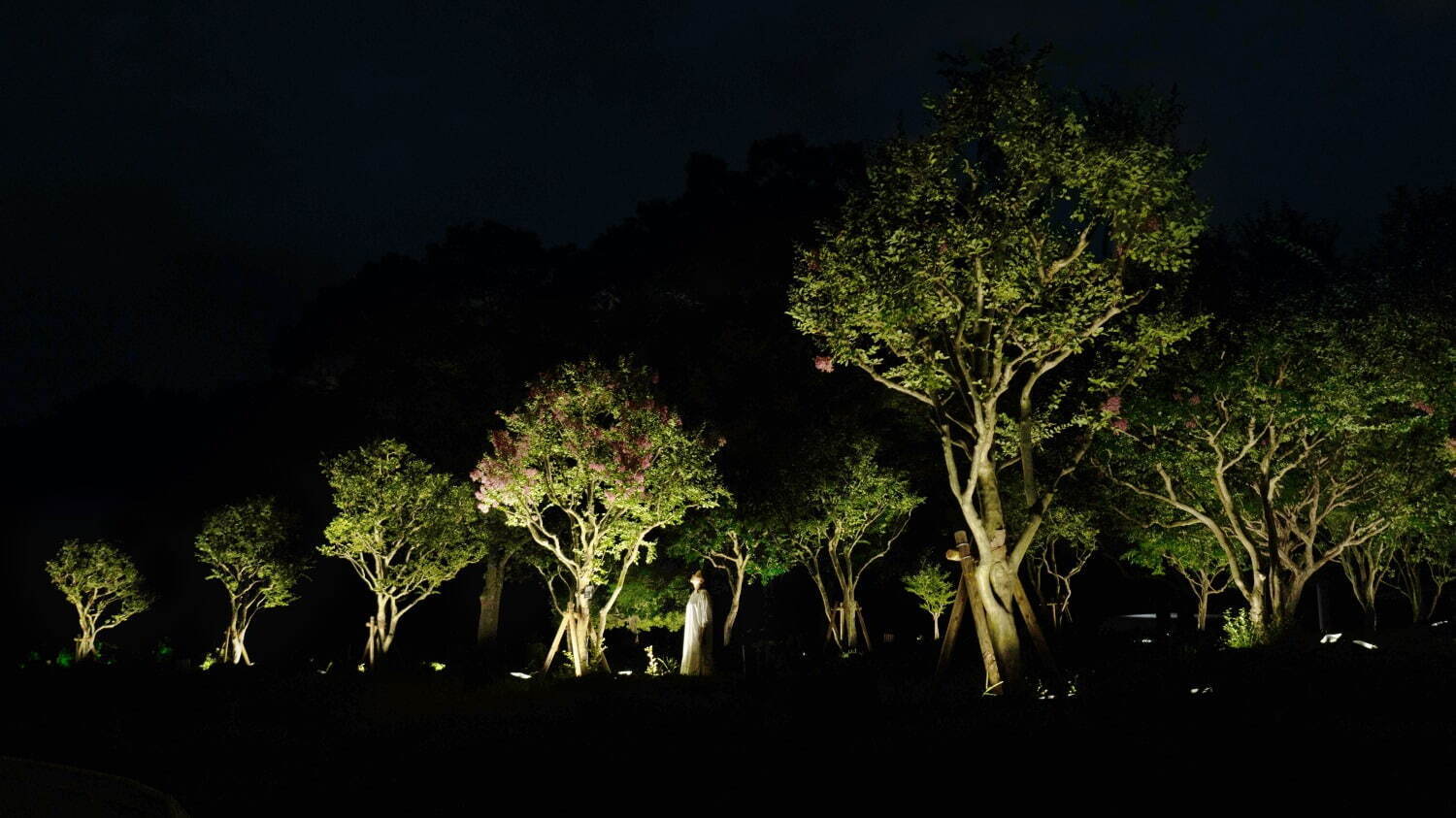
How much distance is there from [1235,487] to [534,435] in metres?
14.2

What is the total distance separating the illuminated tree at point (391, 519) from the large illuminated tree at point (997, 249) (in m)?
11.1

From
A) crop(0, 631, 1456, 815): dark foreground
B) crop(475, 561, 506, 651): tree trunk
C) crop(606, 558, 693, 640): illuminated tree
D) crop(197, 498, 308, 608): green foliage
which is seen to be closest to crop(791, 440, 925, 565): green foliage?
crop(606, 558, 693, 640): illuminated tree

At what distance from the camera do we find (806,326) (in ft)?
42.8

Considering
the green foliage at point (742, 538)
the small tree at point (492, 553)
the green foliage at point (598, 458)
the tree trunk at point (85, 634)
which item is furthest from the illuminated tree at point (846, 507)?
the tree trunk at point (85, 634)

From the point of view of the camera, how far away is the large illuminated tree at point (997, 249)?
1196 centimetres

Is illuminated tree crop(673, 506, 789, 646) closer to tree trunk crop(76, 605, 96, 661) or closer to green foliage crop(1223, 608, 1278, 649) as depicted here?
green foliage crop(1223, 608, 1278, 649)

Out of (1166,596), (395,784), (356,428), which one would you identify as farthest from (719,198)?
(1166,596)

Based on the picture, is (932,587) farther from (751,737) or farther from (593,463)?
(751,737)

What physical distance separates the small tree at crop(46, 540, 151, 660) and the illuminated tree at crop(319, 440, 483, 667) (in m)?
5.34

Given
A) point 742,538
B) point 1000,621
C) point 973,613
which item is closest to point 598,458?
point 973,613

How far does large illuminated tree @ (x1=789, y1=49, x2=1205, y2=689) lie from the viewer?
39.2 ft

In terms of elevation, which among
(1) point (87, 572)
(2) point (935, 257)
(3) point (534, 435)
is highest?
(2) point (935, 257)

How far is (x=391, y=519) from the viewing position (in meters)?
20.3

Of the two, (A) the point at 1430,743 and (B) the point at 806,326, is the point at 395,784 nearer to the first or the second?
(A) the point at 1430,743
